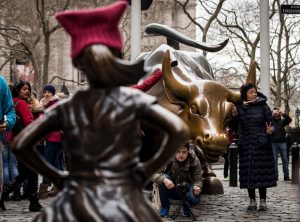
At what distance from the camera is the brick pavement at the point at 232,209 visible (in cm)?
825

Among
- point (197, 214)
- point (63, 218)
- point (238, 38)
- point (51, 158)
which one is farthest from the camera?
point (238, 38)

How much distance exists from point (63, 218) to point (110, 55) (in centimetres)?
83

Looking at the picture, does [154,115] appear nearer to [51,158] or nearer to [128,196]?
[128,196]

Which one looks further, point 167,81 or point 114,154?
point 167,81

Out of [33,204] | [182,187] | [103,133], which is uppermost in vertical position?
[103,133]

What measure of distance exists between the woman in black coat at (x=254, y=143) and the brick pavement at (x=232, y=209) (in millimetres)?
391

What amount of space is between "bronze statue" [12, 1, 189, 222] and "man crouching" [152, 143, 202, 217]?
5.16 metres

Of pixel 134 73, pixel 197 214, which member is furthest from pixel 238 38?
pixel 134 73

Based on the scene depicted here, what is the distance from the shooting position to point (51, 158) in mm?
10617

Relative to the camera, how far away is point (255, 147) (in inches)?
355

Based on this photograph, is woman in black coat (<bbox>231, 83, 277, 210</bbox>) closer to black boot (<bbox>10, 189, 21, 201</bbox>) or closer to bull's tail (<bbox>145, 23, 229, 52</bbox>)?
bull's tail (<bbox>145, 23, 229, 52</bbox>)

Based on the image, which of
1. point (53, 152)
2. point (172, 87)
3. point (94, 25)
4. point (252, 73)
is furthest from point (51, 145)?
point (94, 25)

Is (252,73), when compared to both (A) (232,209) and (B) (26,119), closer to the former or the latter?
(A) (232,209)

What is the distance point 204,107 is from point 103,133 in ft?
16.7
